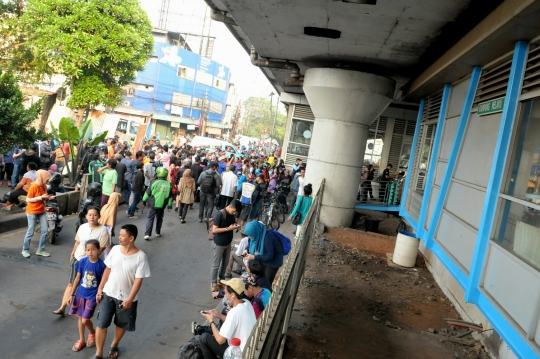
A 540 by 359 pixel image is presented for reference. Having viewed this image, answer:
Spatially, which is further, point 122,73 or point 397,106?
point 122,73

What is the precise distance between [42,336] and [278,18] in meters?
6.95

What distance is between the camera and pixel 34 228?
27.6 ft

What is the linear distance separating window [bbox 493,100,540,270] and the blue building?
53.1 metres

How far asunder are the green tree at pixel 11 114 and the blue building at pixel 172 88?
46479mm

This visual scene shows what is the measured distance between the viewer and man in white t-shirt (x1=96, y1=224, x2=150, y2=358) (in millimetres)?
5227

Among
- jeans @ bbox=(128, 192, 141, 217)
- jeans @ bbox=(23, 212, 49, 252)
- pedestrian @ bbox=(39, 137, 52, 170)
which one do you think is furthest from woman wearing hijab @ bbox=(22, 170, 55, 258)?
pedestrian @ bbox=(39, 137, 52, 170)

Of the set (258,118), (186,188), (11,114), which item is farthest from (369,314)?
(258,118)

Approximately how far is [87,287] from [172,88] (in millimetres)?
57661

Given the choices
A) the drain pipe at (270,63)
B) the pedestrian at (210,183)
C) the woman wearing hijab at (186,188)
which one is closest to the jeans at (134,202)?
the woman wearing hijab at (186,188)

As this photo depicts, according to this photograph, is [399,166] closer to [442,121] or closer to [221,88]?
[442,121]

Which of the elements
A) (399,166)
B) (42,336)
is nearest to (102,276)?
(42,336)

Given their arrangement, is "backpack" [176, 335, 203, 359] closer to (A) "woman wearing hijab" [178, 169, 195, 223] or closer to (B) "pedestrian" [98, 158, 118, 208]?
(B) "pedestrian" [98, 158, 118, 208]

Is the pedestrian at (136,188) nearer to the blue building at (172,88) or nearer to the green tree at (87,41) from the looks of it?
the green tree at (87,41)

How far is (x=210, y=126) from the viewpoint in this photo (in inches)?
2749
